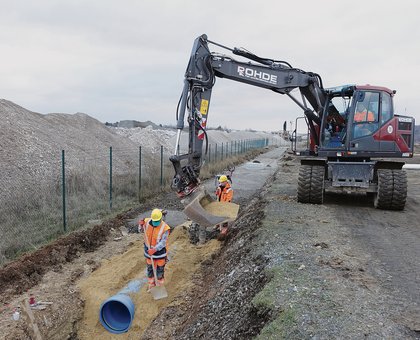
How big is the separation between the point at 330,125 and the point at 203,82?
4727 millimetres

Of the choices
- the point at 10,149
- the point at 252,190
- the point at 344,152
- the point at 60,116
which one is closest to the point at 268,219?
the point at 344,152

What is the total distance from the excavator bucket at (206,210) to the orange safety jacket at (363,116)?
4.47 meters

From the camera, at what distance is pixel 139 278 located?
7.76m

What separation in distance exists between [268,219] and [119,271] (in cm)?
366

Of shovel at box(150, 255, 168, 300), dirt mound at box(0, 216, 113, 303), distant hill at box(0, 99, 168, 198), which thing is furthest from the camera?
distant hill at box(0, 99, 168, 198)

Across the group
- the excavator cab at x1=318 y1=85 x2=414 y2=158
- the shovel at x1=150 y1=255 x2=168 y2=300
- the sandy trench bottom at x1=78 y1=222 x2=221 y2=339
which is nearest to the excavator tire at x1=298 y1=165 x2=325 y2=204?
the excavator cab at x1=318 y1=85 x2=414 y2=158

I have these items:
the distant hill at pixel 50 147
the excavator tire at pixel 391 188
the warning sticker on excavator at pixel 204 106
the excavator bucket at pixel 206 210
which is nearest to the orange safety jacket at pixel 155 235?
the excavator bucket at pixel 206 210

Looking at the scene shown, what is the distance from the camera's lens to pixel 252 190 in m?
18.8

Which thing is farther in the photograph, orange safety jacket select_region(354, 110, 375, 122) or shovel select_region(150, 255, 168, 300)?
orange safety jacket select_region(354, 110, 375, 122)

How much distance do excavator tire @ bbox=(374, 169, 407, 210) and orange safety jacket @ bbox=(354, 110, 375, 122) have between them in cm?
146

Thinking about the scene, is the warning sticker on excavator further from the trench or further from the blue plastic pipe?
the blue plastic pipe

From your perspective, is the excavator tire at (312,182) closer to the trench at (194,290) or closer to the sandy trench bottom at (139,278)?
the trench at (194,290)

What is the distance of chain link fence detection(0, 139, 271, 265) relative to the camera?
10202 millimetres

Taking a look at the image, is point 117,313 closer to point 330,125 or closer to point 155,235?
point 155,235
